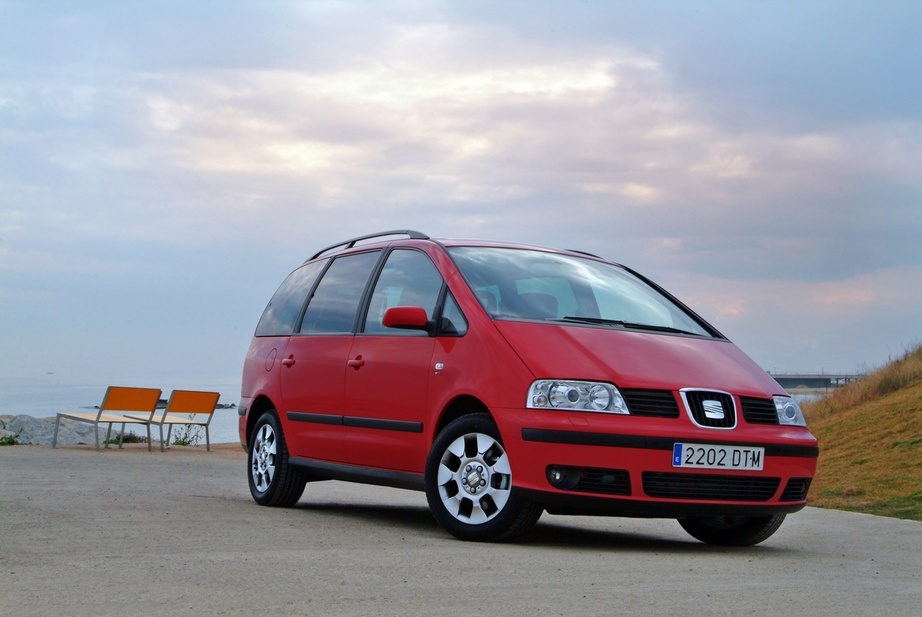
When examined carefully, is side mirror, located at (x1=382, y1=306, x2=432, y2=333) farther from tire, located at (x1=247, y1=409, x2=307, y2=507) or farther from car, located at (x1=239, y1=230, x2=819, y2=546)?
tire, located at (x1=247, y1=409, x2=307, y2=507)

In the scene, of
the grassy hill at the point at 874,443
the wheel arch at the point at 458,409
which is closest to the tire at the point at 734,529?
the wheel arch at the point at 458,409

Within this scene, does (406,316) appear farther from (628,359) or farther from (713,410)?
(713,410)

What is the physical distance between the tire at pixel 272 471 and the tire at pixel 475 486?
246cm

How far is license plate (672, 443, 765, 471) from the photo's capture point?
22.9ft

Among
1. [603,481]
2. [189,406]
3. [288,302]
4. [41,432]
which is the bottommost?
[41,432]

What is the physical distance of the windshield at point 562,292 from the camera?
7914 millimetres

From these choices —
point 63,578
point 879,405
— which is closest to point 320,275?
point 63,578

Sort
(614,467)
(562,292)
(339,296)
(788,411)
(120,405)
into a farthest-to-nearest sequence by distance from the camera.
→ (120,405) < (339,296) < (562,292) < (788,411) < (614,467)

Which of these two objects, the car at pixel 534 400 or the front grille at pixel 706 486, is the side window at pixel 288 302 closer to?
the car at pixel 534 400

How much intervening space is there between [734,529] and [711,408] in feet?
4.55

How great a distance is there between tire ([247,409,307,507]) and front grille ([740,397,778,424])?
3.77 meters

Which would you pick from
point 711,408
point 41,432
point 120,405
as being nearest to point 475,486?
point 711,408

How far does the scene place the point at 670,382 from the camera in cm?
715

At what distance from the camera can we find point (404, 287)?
8672 millimetres
